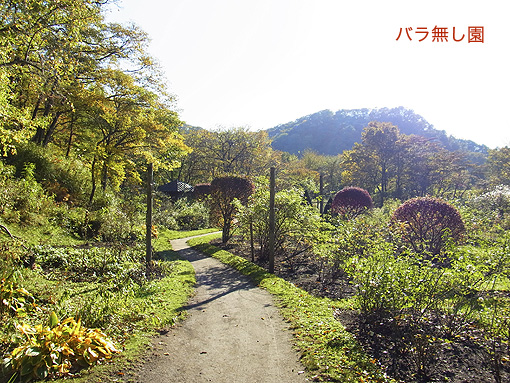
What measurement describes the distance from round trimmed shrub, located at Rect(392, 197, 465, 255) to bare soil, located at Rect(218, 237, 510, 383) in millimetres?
4693

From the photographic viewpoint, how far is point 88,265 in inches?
308

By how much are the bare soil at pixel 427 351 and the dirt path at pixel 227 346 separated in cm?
121

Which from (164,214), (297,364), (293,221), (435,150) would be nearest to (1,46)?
(297,364)

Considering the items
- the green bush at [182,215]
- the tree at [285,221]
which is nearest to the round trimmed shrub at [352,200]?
the tree at [285,221]

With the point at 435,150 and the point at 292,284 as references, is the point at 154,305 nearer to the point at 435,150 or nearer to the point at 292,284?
the point at 292,284

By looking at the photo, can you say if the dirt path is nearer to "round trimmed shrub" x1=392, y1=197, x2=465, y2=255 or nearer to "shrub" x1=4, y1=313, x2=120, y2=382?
"shrub" x1=4, y1=313, x2=120, y2=382

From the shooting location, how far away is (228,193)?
15.7 metres

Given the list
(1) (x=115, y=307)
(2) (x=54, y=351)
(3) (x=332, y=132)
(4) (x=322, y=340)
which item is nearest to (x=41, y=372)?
(2) (x=54, y=351)

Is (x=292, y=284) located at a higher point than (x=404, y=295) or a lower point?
lower

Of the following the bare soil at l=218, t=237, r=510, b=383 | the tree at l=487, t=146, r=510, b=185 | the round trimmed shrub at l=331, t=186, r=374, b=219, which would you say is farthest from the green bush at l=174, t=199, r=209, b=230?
the tree at l=487, t=146, r=510, b=185

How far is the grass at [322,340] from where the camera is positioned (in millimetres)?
4062

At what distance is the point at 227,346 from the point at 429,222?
780 cm

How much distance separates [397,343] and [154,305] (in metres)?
4.50

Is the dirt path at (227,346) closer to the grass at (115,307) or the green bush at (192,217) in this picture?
the grass at (115,307)
